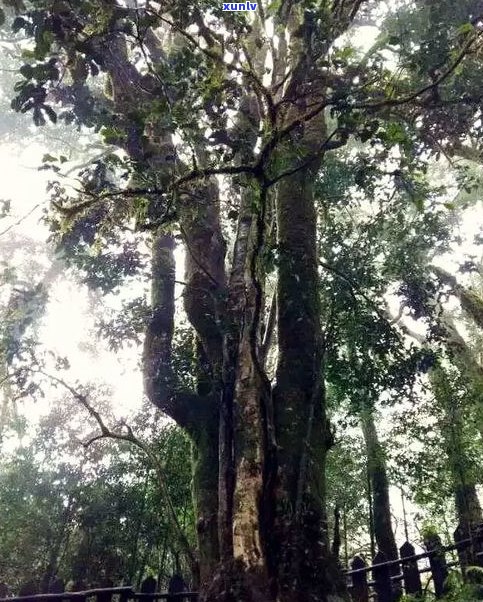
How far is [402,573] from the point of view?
648 centimetres

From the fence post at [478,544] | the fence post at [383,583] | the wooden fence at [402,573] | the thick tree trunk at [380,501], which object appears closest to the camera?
the wooden fence at [402,573]

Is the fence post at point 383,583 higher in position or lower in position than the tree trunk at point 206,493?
lower

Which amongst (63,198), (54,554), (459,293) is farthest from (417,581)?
(459,293)

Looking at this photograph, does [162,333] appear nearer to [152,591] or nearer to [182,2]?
[152,591]

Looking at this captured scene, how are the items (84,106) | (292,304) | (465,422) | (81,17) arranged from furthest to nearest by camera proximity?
1. (84,106)
2. (465,422)
3. (292,304)
4. (81,17)

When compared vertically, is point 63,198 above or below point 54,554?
above

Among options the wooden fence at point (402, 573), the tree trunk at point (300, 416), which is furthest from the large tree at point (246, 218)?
the wooden fence at point (402, 573)

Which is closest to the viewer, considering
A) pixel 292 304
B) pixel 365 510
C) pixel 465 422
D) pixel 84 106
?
pixel 292 304

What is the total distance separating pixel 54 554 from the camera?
36.2 ft

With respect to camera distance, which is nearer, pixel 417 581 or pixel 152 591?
pixel 152 591

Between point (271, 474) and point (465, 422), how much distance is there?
4102 millimetres

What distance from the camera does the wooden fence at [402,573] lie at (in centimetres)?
511

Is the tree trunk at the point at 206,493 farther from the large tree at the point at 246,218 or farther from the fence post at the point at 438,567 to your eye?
the fence post at the point at 438,567

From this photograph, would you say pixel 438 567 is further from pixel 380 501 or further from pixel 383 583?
pixel 380 501
